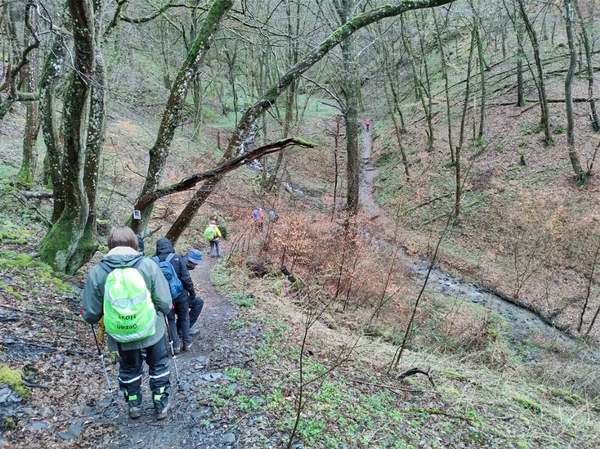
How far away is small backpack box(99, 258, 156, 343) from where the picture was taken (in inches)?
130

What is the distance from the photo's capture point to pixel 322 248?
492 inches

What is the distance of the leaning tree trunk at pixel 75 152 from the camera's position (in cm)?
471

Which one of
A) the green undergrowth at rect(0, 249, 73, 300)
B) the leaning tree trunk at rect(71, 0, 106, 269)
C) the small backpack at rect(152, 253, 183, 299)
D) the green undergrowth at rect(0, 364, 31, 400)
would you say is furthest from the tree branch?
the green undergrowth at rect(0, 364, 31, 400)

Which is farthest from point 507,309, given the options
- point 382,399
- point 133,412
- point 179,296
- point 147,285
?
point 147,285

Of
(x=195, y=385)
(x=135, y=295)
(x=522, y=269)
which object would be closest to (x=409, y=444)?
(x=195, y=385)

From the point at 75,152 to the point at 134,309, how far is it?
335cm

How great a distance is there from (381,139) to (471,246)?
15.9 meters

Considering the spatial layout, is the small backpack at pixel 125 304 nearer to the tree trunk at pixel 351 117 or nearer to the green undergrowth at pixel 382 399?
the green undergrowth at pixel 382 399

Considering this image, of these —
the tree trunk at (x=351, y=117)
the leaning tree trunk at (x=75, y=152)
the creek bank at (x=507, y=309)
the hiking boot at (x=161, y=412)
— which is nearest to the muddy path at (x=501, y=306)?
the creek bank at (x=507, y=309)

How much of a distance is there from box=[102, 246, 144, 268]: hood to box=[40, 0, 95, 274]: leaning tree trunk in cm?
238

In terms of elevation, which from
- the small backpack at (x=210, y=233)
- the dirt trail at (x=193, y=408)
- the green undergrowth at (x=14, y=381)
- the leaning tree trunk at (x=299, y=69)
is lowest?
the small backpack at (x=210, y=233)

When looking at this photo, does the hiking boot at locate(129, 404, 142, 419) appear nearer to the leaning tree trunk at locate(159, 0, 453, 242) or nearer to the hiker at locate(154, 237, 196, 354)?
the hiker at locate(154, 237, 196, 354)

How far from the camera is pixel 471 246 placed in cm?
1725

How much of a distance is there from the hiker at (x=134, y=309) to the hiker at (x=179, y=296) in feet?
5.08
